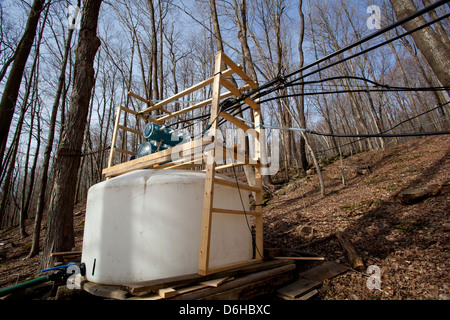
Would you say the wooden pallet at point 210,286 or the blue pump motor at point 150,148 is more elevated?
the blue pump motor at point 150,148

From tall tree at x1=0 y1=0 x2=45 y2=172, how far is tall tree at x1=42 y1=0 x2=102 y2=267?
1.62 m

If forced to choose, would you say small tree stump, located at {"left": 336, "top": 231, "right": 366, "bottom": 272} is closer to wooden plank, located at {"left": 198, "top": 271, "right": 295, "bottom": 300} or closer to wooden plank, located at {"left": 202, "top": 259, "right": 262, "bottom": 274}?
wooden plank, located at {"left": 198, "top": 271, "right": 295, "bottom": 300}

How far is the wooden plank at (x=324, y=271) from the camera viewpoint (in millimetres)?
3711

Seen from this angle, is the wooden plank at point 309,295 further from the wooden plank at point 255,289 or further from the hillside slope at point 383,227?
the wooden plank at point 255,289

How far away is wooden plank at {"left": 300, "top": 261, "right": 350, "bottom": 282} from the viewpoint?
371 cm

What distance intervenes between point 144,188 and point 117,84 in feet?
76.3

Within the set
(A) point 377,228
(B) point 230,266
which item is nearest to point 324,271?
(B) point 230,266

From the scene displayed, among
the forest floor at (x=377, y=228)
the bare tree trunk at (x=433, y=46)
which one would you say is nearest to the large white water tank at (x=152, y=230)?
the forest floor at (x=377, y=228)

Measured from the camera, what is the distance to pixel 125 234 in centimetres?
306

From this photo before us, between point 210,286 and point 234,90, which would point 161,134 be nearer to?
point 234,90

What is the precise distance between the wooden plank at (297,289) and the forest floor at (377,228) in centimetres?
14

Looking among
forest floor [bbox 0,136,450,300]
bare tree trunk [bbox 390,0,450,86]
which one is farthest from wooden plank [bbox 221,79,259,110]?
bare tree trunk [bbox 390,0,450,86]
